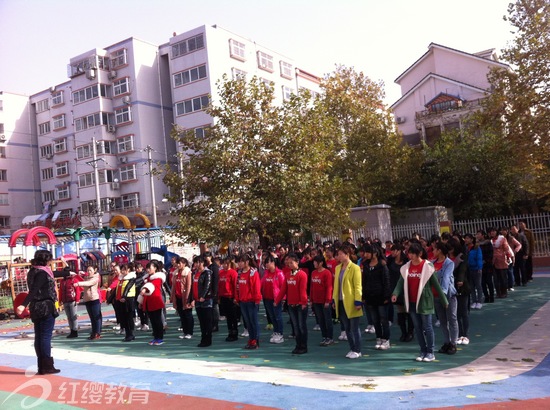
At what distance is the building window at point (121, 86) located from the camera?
1731 inches

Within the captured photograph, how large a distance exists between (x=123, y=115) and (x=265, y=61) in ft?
42.3

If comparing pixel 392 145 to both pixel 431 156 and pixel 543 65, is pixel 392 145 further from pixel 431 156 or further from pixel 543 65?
pixel 543 65

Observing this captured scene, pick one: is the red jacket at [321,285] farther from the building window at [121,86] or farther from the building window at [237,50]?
the building window at [121,86]

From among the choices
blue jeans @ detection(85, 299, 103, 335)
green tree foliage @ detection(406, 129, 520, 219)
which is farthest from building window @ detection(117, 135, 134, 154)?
blue jeans @ detection(85, 299, 103, 335)

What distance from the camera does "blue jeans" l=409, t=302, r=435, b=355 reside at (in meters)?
7.77

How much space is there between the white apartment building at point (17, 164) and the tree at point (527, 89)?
47452 mm

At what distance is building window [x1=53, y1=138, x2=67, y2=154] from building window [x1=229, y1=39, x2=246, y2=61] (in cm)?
1909

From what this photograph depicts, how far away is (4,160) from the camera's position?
52562 mm

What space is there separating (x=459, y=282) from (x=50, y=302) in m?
6.68

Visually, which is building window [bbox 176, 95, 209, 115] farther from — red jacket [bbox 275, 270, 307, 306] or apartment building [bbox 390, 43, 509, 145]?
red jacket [bbox 275, 270, 307, 306]

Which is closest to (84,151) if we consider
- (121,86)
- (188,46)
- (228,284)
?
(121,86)

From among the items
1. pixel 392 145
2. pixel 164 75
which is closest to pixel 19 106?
pixel 164 75

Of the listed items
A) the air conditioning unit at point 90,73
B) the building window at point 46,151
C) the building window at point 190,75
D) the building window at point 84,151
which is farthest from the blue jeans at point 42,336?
the building window at point 46,151

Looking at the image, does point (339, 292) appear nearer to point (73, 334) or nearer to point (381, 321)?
point (381, 321)
